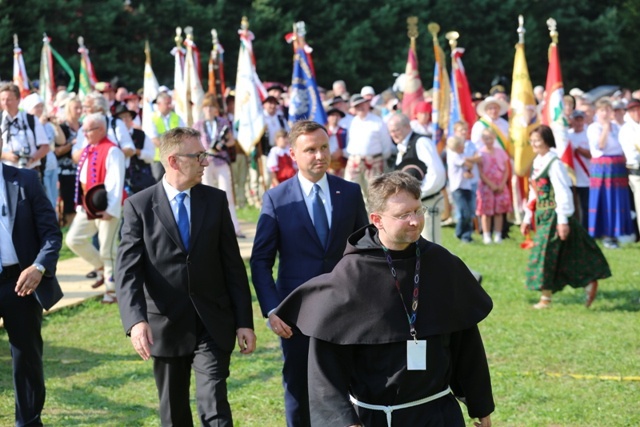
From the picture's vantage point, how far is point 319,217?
6184 millimetres

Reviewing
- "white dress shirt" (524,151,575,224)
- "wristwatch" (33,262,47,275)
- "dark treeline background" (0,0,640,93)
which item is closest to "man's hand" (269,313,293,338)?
"wristwatch" (33,262,47,275)

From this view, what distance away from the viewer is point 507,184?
1670cm

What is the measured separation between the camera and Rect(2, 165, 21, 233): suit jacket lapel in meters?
6.61

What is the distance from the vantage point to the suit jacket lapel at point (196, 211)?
598 centimetres

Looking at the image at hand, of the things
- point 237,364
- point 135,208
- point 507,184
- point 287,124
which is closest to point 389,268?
point 135,208

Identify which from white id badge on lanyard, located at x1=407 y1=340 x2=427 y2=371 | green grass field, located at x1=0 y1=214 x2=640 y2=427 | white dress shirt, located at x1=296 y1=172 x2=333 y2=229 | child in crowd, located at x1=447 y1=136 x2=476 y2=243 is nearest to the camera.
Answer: white id badge on lanyard, located at x1=407 y1=340 x2=427 y2=371

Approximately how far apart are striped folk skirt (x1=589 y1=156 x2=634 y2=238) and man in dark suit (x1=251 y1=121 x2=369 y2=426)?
409 inches

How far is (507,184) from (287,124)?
4.55 m

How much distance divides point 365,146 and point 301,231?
421 inches

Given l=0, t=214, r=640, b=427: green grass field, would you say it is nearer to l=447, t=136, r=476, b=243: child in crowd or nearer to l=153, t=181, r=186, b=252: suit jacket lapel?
l=153, t=181, r=186, b=252: suit jacket lapel

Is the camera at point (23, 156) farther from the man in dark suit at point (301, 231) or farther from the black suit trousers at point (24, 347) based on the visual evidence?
the man in dark suit at point (301, 231)

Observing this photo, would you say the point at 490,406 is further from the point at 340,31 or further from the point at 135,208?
the point at 340,31

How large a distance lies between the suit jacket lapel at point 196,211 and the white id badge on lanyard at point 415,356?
6.31ft

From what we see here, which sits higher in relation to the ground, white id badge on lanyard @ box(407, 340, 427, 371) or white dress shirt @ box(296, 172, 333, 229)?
white dress shirt @ box(296, 172, 333, 229)
